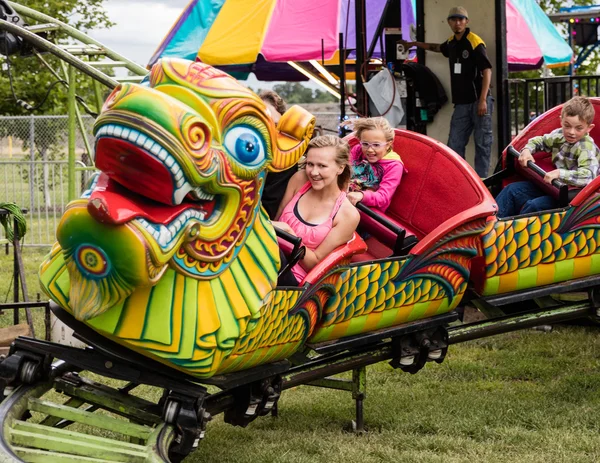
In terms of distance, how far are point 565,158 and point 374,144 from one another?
125 cm

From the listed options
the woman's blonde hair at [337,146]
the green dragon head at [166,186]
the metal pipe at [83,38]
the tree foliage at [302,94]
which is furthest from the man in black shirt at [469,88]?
the tree foliage at [302,94]

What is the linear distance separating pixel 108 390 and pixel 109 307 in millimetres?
551

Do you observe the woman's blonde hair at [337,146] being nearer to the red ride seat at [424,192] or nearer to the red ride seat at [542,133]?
the red ride seat at [424,192]

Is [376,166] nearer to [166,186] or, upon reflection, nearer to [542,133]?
[542,133]

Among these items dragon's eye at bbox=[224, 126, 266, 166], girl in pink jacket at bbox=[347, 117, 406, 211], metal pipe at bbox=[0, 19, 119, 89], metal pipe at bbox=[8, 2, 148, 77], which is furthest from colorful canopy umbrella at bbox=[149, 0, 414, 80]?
dragon's eye at bbox=[224, 126, 266, 166]

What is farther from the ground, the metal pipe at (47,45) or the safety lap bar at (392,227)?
the metal pipe at (47,45)

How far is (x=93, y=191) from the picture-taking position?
2.92m

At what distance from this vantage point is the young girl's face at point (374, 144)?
4.56 meters

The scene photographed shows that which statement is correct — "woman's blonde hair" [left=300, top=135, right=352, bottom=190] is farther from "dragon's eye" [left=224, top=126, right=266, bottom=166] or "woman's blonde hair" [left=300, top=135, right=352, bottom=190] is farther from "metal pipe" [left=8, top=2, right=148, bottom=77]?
"metal pipe" [left=8, top=2, right=148, bottom=77]

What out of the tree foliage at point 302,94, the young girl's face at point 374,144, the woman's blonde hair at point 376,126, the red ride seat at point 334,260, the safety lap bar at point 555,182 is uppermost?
the woman's blonde hair at point 376,126

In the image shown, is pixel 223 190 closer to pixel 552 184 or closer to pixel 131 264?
pixel 131 264

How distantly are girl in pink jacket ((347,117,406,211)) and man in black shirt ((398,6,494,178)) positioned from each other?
3.30 metres

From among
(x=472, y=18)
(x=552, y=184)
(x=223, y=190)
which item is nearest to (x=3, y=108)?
(x=472, y=18)

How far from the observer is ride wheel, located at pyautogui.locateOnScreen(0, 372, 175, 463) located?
114 inches
